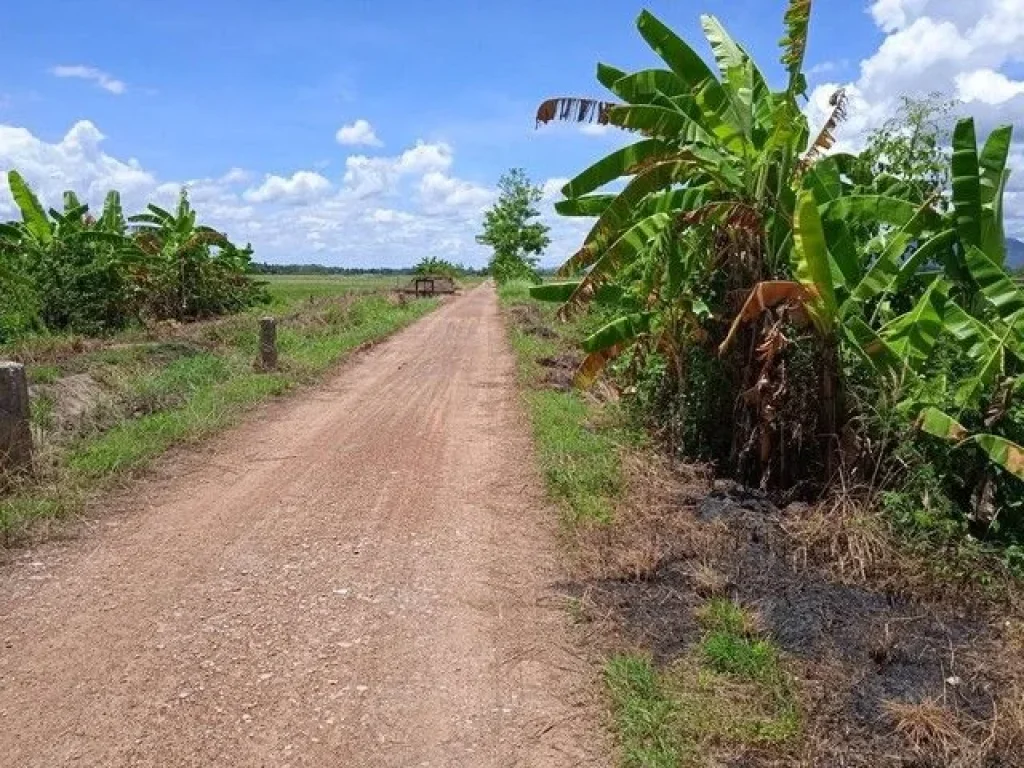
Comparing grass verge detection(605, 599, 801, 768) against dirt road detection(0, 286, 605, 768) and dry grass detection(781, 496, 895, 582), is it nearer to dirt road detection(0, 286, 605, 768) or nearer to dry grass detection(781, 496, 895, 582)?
dirt road detection(0, 286, 605, 768)

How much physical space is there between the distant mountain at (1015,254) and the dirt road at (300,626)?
13.8ft

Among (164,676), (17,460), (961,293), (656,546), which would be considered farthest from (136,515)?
(961,293)

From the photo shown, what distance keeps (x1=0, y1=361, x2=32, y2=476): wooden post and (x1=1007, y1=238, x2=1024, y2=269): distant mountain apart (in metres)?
7.69

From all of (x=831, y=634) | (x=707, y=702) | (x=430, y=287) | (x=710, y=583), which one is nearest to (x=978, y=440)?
(x=831, y=634)

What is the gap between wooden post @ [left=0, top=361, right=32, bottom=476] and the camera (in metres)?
6.34

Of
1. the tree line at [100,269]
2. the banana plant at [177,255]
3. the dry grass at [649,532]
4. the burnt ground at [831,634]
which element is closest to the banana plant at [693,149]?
the dry grass at [649,532]

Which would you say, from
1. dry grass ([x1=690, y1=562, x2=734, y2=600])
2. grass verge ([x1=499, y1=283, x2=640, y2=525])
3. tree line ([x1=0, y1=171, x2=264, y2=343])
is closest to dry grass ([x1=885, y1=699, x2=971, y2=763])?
dry grass ([x1=690, y1=562, x2=734, y2=600])

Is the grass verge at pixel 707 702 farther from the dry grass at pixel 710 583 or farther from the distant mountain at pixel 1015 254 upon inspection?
the distant mountain at pixel 1015 254

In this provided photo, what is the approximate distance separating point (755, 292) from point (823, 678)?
284cm

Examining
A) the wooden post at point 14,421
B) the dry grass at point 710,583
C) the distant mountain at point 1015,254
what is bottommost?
the dry grass at point 710,583

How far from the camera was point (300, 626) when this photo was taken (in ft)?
14.7

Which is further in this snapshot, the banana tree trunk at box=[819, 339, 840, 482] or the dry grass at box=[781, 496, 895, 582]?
the banana tree trunk at box=[819, 339, 840, 482]

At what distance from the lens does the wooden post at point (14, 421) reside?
634cm

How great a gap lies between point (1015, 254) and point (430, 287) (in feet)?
132
